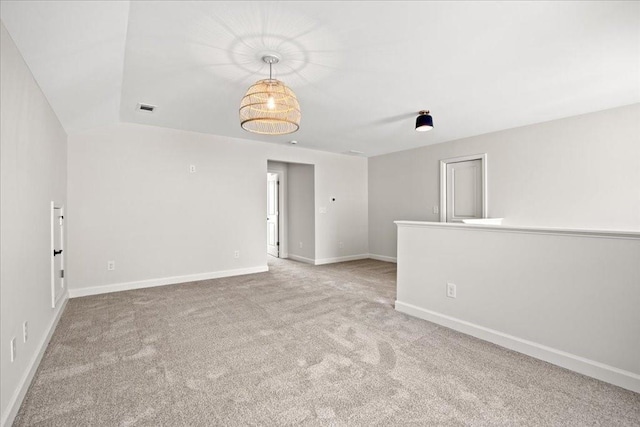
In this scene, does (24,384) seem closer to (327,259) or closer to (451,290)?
(451,290)

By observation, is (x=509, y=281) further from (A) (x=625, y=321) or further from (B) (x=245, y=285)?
(B) (x=245, y=285)

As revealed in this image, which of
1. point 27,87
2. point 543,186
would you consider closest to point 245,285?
point 27,87

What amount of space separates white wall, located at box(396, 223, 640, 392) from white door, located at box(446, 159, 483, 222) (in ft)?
7.71

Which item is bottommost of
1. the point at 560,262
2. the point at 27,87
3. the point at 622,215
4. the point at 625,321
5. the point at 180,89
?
the point at 625,321

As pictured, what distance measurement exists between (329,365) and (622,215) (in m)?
4.04

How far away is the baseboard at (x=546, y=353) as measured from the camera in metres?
1.97

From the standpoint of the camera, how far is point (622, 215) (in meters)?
3.64

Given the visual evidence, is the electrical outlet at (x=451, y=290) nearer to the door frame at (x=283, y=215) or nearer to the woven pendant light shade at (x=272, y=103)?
the woven pendant light shade at (x=272, y=103)

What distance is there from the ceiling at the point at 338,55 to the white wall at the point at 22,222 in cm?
26

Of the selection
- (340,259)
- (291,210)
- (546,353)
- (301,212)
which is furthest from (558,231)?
(291,210)

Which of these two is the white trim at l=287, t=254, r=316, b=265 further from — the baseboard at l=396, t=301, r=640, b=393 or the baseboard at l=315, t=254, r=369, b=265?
the baseboard at l=396, t=301, r=640, b=393

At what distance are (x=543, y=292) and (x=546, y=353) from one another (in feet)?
1.51

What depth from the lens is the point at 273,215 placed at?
7.51 meters

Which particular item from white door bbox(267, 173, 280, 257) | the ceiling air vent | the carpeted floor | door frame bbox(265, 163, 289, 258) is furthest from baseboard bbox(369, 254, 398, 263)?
the ceiling air vent
